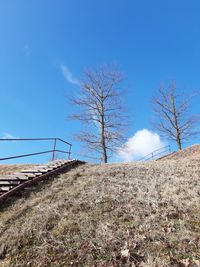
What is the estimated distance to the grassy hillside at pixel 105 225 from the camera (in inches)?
141

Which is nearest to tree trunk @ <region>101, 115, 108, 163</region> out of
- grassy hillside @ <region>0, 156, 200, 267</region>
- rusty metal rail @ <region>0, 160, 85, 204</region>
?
rusty metal rail @ <region>0, 160, 85, 204</region>

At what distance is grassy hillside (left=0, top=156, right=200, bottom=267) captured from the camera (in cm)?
357

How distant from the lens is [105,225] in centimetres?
436

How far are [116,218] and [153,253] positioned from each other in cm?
118

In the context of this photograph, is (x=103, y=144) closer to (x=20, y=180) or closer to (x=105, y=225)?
(x=20, y=180)

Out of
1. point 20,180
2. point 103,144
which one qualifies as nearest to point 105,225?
point 20,180

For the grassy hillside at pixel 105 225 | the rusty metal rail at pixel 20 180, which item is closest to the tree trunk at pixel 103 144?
the rusty metal rail at pixel 20 180

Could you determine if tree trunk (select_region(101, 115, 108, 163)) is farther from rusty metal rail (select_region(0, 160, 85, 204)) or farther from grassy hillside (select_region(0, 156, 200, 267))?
grassy hillside (select_region(0, 156, 200, 267))

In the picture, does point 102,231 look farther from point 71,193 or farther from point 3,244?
point 71,193

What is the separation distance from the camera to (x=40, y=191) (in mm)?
6402

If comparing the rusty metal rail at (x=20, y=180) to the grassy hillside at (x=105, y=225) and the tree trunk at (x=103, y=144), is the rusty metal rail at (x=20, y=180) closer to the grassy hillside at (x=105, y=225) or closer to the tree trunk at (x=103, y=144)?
the grassy hillside at (x=105, y=225)

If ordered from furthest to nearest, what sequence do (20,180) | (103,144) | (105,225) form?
(103,144) → (20,180) → (105,225)

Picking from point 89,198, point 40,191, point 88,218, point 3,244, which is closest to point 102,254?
point 88,218

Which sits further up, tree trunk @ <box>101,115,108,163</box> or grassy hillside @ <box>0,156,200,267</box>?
tree trunk @ <box>101,115,108,163</box>
